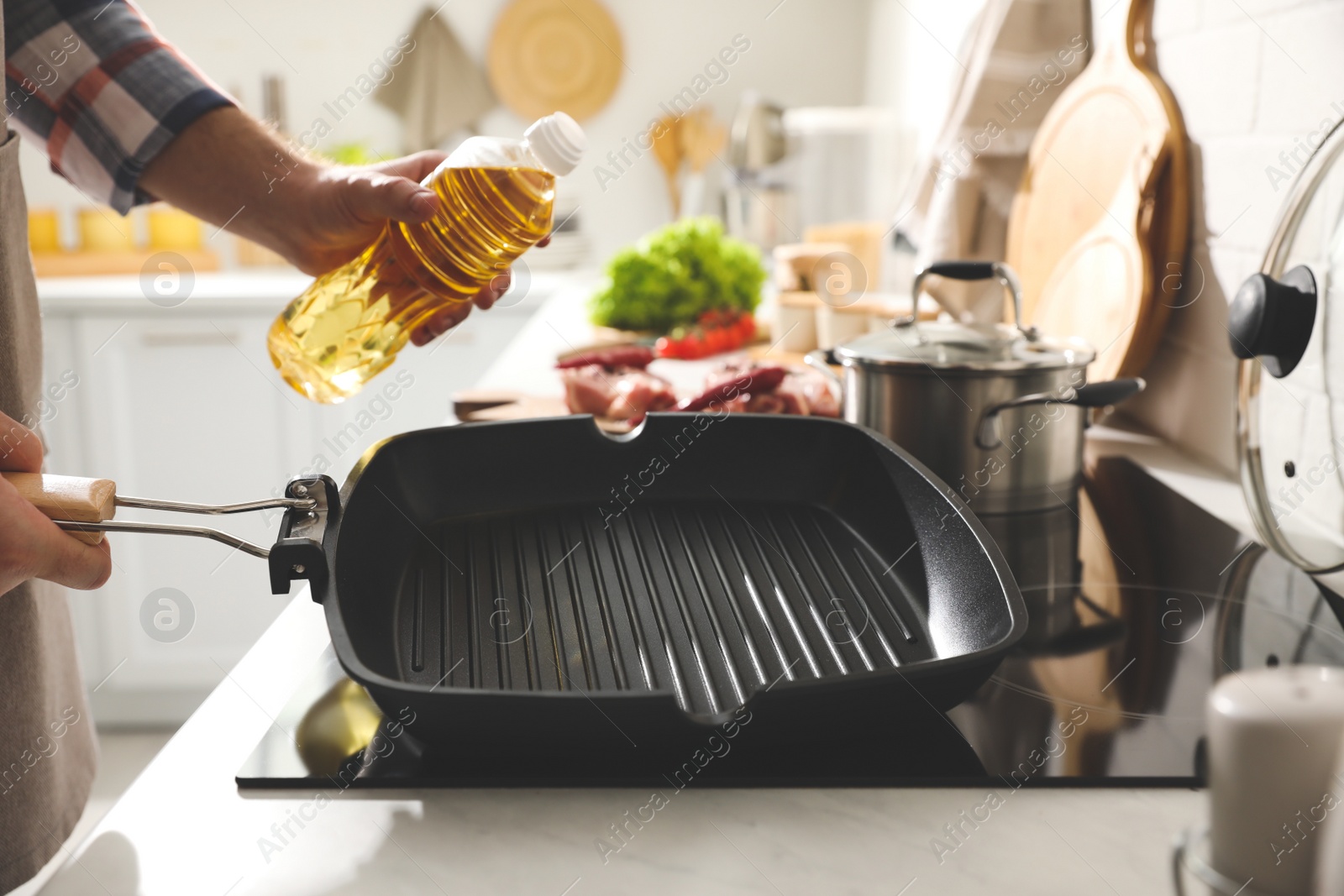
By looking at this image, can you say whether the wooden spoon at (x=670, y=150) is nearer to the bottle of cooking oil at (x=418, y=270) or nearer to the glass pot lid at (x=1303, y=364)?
the bottle of cooking oil at (x=418, y=270)

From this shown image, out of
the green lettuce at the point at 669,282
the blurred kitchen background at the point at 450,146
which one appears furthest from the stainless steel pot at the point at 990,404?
the green lettuce at the point at 669,282

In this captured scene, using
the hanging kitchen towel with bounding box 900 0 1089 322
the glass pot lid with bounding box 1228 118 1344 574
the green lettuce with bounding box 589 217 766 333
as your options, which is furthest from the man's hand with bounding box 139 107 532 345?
the green lettuce with bounding box 589 217 766 333

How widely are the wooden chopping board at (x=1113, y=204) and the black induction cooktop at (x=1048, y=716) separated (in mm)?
375

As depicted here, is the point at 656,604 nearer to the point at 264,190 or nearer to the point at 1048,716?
the point at 1048,716

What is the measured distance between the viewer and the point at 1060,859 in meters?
0.40

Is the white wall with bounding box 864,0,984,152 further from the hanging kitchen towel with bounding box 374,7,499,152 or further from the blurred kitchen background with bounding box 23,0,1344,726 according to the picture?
the hanging kitchen towel with bounding box 374,7,499,152

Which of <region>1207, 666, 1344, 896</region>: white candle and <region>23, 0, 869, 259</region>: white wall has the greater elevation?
<region>23, 0, 869, 259</region>: white wall

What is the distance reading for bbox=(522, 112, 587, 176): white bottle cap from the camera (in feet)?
2.00

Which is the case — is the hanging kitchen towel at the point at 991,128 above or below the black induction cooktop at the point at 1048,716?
above

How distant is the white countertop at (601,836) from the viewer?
15.3 inches

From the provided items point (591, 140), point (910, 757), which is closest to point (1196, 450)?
point (910, 757)

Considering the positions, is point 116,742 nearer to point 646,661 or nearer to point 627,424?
point 627,424

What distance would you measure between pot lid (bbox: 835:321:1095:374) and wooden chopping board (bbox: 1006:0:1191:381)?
0.73 feet

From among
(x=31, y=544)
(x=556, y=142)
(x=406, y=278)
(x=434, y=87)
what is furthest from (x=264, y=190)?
(x=434, y=87)
